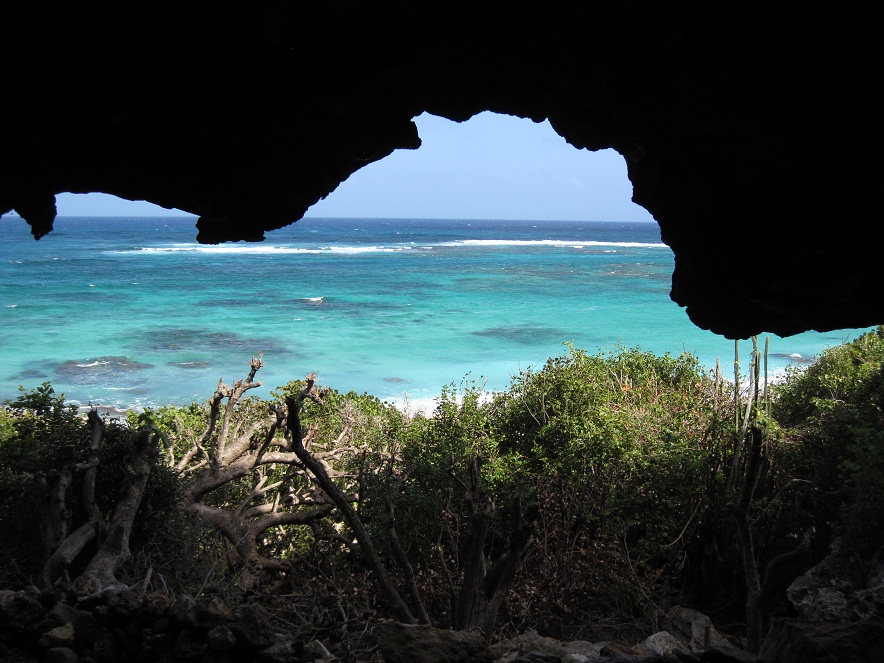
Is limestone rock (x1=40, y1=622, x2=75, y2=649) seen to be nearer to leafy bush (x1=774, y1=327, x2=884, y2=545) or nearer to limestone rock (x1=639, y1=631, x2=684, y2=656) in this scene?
limestone rock (x1=639, y1=631, x2=684, y2=656)

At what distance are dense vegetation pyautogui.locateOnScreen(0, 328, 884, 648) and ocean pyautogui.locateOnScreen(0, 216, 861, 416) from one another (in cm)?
770

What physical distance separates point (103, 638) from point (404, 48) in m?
4.22

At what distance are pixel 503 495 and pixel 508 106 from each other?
6.64 m

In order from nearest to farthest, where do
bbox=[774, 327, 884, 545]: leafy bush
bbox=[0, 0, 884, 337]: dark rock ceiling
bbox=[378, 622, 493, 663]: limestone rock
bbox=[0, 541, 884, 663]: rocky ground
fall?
bbox=[0, 0, 884, 337]: dark rock ceiling < bbox=[0, 541, 884, 663]: rocky ground < bbox=[378, 622, 493, 663]: limestone rock < bbox=[774, 327, 884, 545]: leafy bush

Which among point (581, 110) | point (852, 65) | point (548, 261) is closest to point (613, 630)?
point (581, 110)

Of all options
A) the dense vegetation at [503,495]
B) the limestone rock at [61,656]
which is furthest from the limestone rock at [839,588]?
the limestone rock at [61,656]

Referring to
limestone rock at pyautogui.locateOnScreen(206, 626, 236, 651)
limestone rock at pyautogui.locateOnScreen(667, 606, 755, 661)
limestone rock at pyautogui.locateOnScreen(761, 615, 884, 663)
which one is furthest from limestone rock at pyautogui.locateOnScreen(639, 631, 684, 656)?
limestone rock at pyautogui.locateOnScreen(206, 626, 236, 651)

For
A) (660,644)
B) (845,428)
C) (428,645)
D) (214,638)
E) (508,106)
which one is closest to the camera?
(214,638)

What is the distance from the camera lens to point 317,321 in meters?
41.2

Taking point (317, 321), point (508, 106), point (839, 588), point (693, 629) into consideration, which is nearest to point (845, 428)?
point (839, 588)

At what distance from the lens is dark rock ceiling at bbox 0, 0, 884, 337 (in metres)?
3.72

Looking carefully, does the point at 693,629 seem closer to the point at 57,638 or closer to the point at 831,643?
the point at 831,643

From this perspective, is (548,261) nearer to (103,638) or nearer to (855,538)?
(855,538)

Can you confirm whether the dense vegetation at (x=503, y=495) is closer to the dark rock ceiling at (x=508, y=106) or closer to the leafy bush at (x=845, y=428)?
the leafy bush at (x=845, y=428)
